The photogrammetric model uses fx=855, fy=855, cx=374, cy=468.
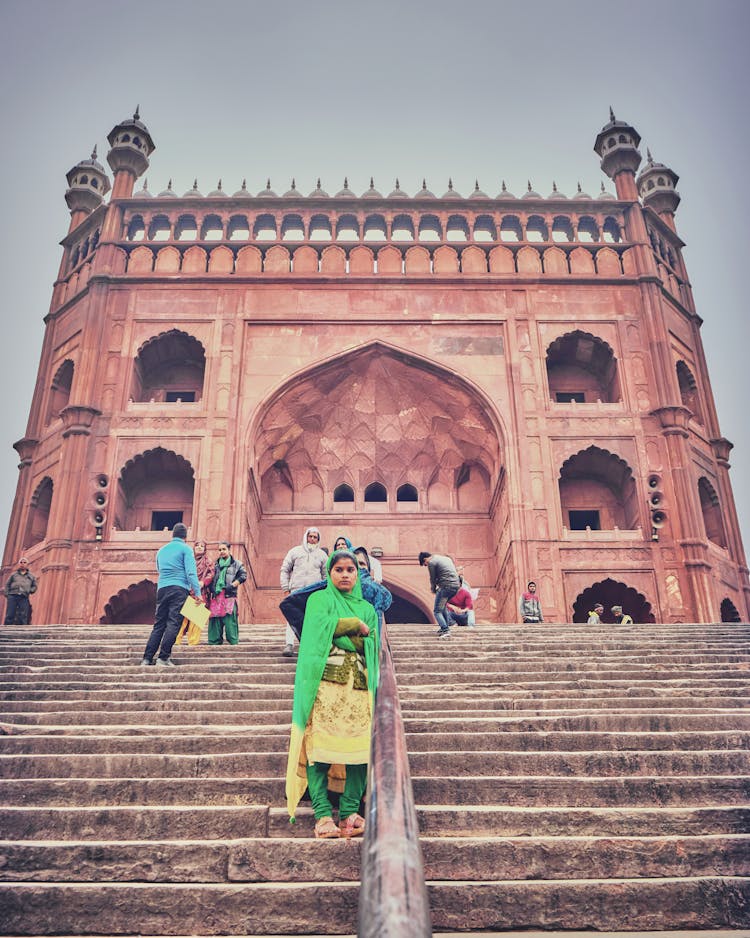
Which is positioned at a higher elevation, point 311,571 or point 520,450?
point 520,450

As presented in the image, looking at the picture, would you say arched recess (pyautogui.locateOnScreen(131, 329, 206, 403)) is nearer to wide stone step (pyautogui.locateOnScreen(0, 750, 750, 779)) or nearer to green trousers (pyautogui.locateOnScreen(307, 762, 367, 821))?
wide stone step (pyautogui.locateOnScreen(0, 750, 750, 779))

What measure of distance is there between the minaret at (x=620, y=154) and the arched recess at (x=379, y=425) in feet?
22.3

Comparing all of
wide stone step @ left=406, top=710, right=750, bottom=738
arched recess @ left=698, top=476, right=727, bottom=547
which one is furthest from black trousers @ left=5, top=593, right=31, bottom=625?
arched recess @ left=698, top=476, right=727, bottom=547

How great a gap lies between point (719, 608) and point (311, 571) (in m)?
11.7

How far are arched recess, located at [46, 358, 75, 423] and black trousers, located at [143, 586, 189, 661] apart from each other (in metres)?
13.4

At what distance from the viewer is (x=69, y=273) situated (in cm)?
2094

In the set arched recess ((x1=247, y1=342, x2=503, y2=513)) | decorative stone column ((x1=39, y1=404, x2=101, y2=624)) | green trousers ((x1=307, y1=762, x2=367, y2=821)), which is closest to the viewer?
green trousers ((x1=307, y1=762, x2=367, y2=821))

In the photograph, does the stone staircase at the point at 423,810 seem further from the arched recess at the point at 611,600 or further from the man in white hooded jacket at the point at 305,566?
the arched recess at the point at 611,600

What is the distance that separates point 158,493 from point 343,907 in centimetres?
1669

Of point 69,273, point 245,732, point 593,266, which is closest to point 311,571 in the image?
point 245,732

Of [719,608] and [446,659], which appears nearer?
[446,659]

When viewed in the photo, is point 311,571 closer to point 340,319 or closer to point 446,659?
point 446,659

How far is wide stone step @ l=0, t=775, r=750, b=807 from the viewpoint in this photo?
3.74 metres

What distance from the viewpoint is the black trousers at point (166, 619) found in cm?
706
